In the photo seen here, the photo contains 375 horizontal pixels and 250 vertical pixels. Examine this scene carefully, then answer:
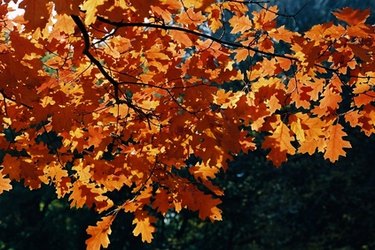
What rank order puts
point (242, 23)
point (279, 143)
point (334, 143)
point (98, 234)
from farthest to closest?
point (98, 234)
point (242, 23)
point (279, 143)
point (334, 143)

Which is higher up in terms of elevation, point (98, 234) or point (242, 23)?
point (242, 23)

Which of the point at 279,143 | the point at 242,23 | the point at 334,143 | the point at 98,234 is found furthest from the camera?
the point at 98,234

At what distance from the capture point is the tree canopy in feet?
10.6

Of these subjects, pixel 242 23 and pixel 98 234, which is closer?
pixel 242 23

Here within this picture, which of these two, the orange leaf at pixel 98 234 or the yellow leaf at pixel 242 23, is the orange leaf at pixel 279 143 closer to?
the yellow leaf at pixel 242 23

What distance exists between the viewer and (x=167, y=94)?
3.77 meters

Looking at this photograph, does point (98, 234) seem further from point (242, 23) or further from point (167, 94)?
point (242, 23)

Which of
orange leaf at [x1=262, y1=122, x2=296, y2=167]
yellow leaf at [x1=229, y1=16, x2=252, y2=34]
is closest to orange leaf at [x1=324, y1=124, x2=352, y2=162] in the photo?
orange leaf at [x1=262, y1=122, x2=296, y2=167]

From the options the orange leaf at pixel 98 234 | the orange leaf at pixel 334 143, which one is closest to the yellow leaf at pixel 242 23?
the orange leaf at pixel 334 143

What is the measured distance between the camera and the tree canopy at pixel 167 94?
10.6 feet

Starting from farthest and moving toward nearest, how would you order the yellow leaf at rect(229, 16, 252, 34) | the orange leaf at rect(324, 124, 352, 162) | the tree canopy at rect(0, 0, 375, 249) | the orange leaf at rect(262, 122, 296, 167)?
the yellow leaf at rect(229, 16, 252, 34) → the orange leaf at rect(262, 122, 296, 167) → the orange leaf at rect(324, 124, 352, 162) → the tree canopy at rect(0, 0, 375, 249)

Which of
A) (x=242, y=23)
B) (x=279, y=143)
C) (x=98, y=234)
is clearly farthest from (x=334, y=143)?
(x=98, y=234)

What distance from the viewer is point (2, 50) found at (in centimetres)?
338

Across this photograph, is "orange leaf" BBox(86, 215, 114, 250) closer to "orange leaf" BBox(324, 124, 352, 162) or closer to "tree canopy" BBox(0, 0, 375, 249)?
"tree canopy" BBox(0, 0, 375, 249)
